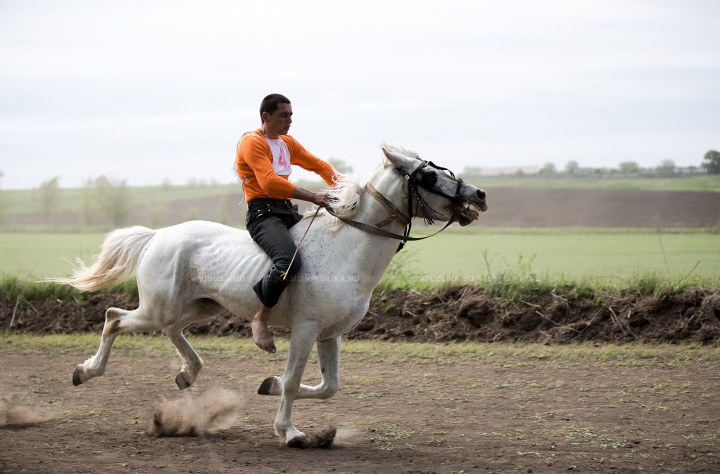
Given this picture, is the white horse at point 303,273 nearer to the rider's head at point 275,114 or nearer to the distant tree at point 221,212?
the rider's head at point 275,114

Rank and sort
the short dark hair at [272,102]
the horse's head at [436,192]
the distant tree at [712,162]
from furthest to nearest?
the distant tree at [712,162] < the short dark hair at [272,102] < the horse's head at [436,192]

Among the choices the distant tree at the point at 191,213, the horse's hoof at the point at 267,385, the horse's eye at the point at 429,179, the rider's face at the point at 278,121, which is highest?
the rider's face at the point at 278,121

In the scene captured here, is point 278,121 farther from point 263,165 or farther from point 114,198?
point 114,198

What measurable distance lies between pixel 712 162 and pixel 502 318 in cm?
941

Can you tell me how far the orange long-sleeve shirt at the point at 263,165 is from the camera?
5227 millimetres

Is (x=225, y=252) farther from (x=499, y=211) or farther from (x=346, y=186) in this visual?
(x=499, y=211)

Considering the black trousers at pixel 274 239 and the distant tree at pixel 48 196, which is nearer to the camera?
the black trousers at pixel 274 239

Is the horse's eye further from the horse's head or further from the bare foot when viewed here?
the bare foot

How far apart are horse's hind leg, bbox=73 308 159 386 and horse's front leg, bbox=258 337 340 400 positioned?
1272 millimetres

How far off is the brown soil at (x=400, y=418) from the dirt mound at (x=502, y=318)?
1.15 metres

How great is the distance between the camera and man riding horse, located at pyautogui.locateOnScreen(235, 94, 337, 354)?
17.1 ft

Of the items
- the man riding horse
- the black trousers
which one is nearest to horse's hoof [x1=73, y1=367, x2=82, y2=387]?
the man riding horse

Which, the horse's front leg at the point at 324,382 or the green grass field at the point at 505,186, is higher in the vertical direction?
the green grass field at the point at 505,186

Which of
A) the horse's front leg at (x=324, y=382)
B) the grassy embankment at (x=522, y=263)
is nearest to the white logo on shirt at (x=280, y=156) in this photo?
the horse's front leg at (x=324, y=382)
